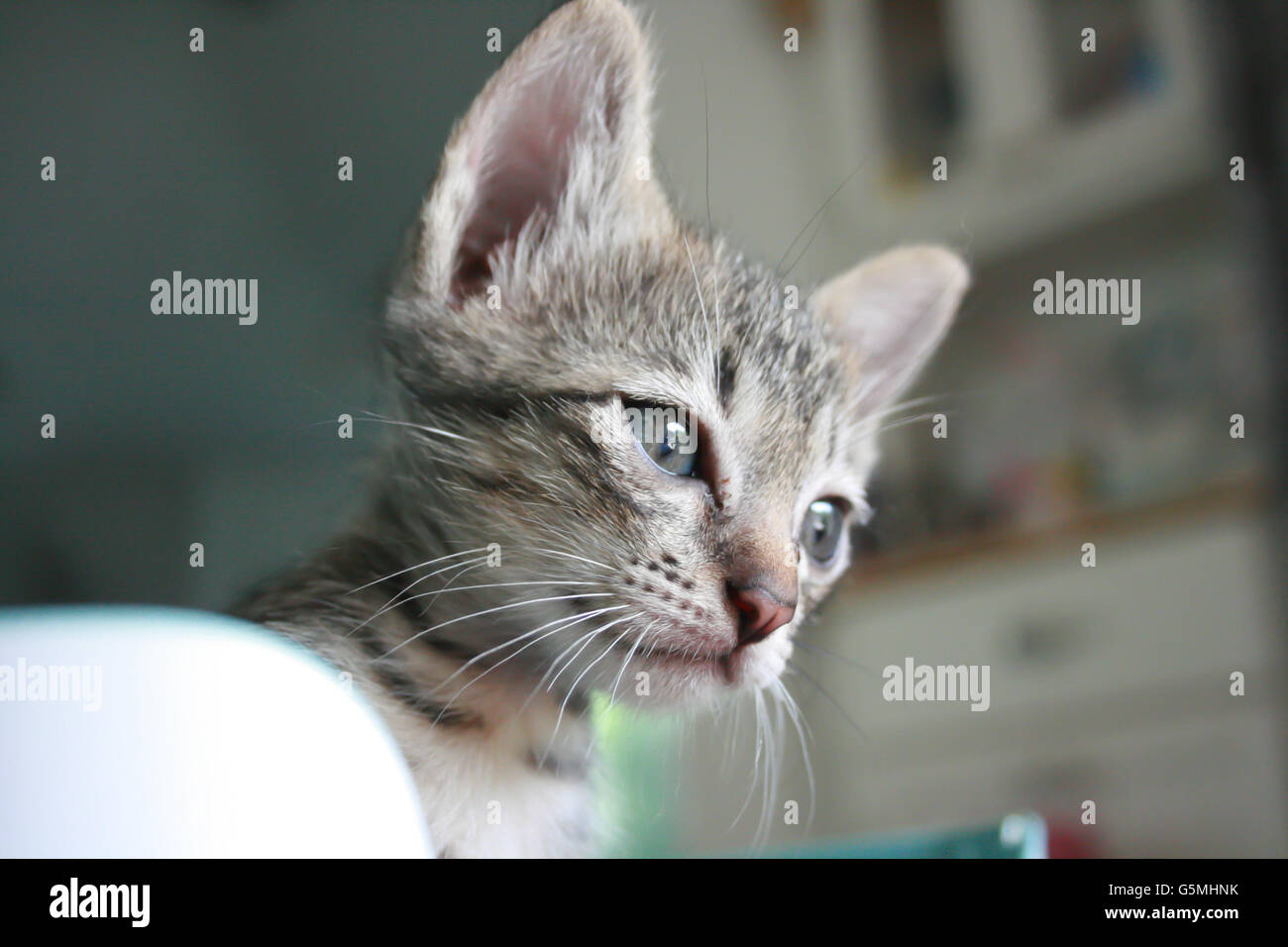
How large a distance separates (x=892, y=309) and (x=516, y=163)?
0.99 ft

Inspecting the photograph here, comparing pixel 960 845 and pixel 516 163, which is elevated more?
pixel 516 163

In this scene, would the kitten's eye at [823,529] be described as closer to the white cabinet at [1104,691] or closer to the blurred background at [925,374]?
the blurred background at [925,374]

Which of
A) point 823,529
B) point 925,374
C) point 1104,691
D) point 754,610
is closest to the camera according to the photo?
point 754,610

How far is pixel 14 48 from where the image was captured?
23.8 inches

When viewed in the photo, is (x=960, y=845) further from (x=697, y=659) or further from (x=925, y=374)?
(x=925, y=374)

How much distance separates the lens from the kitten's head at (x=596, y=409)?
0.54m

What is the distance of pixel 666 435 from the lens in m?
0.58

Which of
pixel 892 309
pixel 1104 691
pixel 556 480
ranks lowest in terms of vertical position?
pixel 1104 691

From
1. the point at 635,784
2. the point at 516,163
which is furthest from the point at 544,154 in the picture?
the point at 635,784

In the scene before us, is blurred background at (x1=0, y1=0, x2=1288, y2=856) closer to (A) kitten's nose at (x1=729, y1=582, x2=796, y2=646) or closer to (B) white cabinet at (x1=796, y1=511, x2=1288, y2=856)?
(B) white cabinet at (x1=796, y1=511, x2=1288, y2=856)

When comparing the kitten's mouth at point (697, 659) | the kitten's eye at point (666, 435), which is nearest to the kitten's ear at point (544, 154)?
the kitten's eye at point (666, 435)

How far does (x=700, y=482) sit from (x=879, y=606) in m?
0.63

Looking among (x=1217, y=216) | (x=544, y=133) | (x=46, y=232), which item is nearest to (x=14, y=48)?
(x=46, y=232)

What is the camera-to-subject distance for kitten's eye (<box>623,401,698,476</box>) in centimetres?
58
